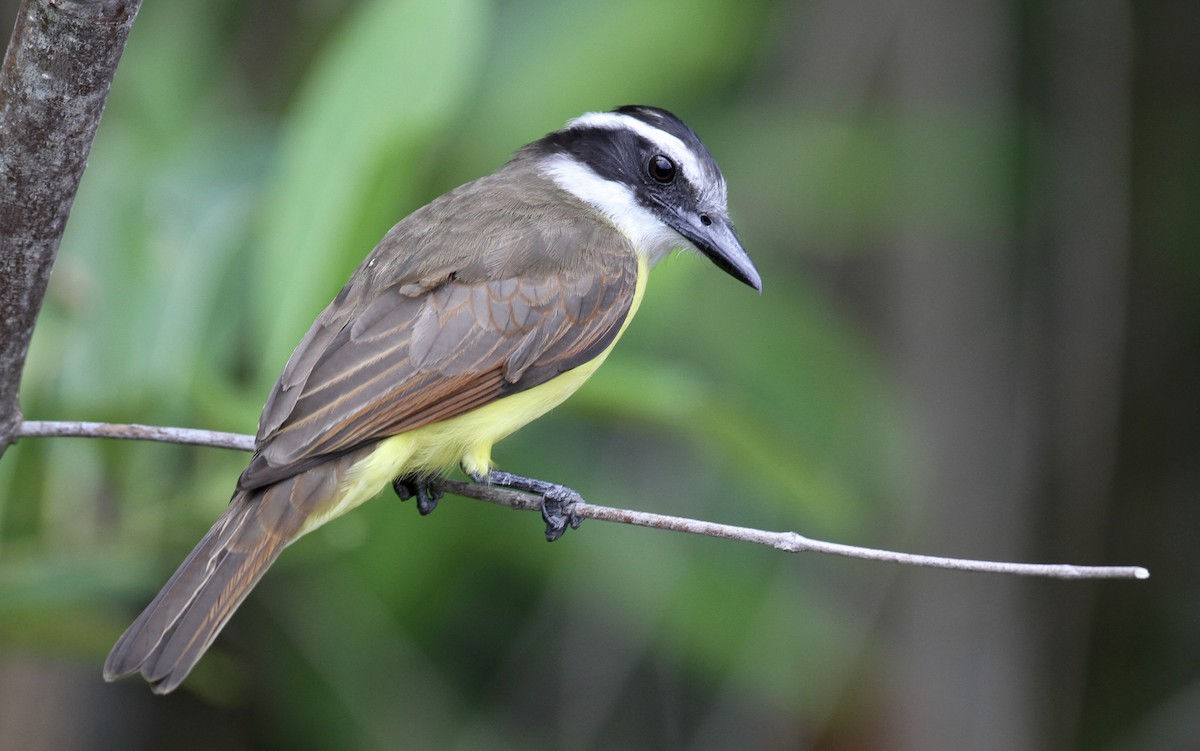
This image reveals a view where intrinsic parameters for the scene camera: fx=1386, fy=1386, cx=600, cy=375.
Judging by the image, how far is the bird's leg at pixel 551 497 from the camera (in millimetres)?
3068

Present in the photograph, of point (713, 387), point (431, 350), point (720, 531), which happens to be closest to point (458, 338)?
point (431, 350)

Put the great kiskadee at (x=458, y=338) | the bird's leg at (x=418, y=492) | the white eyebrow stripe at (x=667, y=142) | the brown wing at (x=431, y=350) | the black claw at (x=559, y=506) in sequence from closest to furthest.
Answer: the great kiskadee at (x=458, y=338) → the brown wing at (x=431, y=350) → the black claw at (x=559, y=506) → the bird's leg at (x=418, y=492) → the white eyebrow stripe at (x=667, y=142)

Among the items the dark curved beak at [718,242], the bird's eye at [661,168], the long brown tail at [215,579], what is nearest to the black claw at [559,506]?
the long brown tail at [215,579]

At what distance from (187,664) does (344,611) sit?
170cm

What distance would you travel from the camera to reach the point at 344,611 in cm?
408

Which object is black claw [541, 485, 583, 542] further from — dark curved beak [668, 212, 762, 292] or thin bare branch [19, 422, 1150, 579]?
dark curved beak [668, 212, 762, 292]

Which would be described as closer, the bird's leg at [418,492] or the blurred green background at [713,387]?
the blurred green background at [713,387]

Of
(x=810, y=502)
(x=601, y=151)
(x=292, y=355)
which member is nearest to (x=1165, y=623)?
(x=810, y=502)

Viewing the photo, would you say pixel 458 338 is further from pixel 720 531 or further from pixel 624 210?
pixel 720 531

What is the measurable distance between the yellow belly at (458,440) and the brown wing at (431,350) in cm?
4

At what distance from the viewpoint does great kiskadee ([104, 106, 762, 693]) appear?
2.62m

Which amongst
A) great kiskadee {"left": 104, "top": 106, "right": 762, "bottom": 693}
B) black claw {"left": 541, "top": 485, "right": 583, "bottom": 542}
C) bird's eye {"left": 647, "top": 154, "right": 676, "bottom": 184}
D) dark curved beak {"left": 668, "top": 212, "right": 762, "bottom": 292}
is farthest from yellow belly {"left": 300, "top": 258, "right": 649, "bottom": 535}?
bird's eye {"left": 647, "top": 154, "right": 676, "bottom": 184}

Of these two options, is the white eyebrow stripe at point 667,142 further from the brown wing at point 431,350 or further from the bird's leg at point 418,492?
the bird's leg at point 418,492

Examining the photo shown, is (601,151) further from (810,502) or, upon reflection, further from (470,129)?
(810,502)
